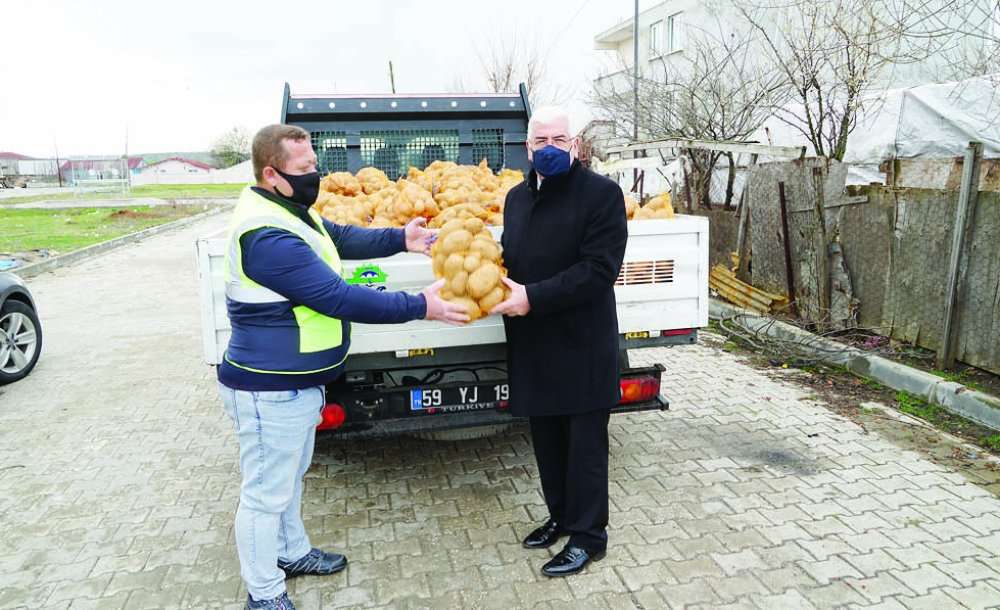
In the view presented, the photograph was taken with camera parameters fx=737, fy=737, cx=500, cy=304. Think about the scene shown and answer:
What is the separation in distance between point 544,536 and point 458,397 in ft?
2.81

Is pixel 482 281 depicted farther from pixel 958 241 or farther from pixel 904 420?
pixel 958 241

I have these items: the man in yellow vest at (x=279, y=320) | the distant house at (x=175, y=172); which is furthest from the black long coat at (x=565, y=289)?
the distant house at (x=175, y=172)

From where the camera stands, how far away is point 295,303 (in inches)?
110

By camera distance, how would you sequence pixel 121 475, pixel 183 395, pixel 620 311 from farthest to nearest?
pixel 183 395 → pixel 121 475 → pixel 620 311

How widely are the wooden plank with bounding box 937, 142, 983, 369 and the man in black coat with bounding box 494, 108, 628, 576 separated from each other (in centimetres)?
393

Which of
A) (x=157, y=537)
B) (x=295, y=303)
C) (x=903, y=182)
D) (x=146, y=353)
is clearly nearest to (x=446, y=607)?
(x=295, y=303)

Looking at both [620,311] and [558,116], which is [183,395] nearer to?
[620,311]

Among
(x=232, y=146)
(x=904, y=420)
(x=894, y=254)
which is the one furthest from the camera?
(x=232, y=146)

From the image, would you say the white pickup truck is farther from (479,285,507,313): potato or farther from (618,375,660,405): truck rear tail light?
(479,285,507,313): potato

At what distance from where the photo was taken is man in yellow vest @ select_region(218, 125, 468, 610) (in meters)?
2.73

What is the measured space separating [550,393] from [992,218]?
438cm

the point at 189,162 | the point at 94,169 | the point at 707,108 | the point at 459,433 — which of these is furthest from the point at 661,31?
the point at 189,162

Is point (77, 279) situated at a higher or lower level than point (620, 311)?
lower

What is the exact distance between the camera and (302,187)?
2.88 meters
